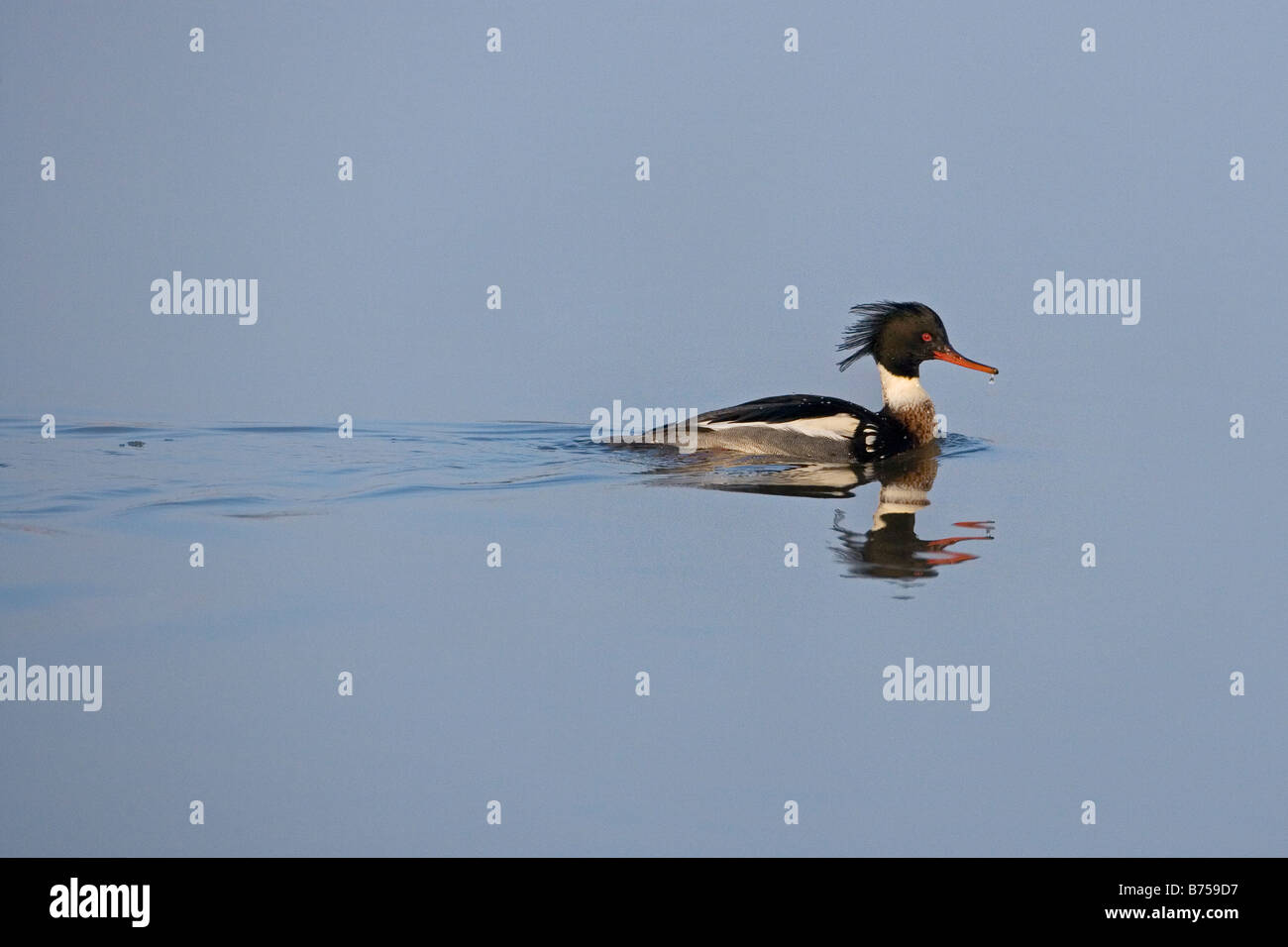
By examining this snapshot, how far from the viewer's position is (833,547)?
339 inches

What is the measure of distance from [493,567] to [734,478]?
3.08m

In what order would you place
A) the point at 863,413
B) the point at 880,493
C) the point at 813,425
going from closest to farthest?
the point at 880,493 → the point at 813,425 → the point at 863,413

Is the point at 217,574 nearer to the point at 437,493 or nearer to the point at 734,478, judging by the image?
the point at 437,493

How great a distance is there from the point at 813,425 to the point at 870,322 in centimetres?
141

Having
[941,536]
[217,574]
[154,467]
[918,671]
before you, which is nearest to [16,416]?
[154,467]

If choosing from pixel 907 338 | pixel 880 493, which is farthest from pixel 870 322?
pixel 880 493

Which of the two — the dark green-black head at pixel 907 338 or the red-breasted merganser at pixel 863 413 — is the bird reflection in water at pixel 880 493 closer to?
the red-breasted merganser at pixel 863 413

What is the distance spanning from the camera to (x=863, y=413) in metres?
11.8

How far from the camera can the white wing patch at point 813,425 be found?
445 inches

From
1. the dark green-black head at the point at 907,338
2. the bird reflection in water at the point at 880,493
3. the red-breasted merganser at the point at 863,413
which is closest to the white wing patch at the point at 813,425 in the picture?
the red-breasted merganser at the point at 863,413

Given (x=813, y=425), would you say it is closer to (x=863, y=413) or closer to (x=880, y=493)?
(x=863, y=413)

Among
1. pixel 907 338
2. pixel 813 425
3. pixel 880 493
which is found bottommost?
pixel 880 493

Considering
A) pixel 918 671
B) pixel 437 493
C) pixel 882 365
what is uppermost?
pixel 882 365

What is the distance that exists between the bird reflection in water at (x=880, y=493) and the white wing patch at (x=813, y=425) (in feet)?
A: 0.81
